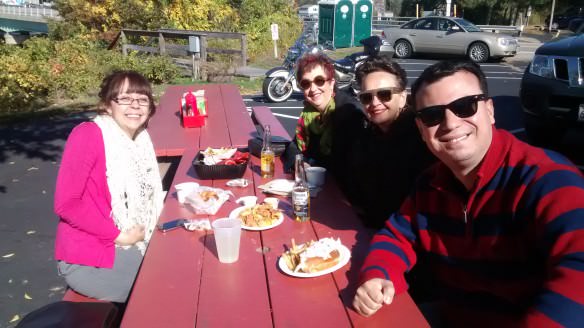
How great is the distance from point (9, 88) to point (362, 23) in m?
15.5

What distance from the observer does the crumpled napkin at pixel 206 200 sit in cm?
245

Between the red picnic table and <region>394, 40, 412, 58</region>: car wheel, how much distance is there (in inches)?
615

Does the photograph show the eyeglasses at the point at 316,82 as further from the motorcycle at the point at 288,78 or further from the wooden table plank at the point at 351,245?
the motorcycle at the point at 288,78

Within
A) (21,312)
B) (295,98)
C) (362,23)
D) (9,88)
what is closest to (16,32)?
(362,23)

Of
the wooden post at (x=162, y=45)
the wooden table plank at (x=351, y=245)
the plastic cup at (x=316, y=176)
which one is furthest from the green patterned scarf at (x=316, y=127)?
the wooden post at (x=162, y=45)

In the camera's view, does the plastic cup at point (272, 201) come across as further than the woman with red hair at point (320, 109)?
No

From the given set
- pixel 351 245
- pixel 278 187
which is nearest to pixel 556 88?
pixel 278 187

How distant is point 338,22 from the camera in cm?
2181

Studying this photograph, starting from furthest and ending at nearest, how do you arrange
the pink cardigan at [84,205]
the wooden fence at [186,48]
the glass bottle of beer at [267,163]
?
the wooden fence at [186,48] < the glass bottle of beer at [267,163] < the pink cardigan at [84,205]

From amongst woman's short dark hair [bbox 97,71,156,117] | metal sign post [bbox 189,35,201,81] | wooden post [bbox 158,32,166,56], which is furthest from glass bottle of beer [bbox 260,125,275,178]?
wooden post [bbox 158,32,166,56]

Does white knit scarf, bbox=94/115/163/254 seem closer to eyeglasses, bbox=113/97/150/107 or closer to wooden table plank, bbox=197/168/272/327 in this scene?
eyeglasses, bbox=113/97/150/107

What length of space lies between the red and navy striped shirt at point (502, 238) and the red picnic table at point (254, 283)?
0.16 metres

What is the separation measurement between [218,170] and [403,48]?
1562cm

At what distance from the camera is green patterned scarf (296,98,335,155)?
3.26 m
